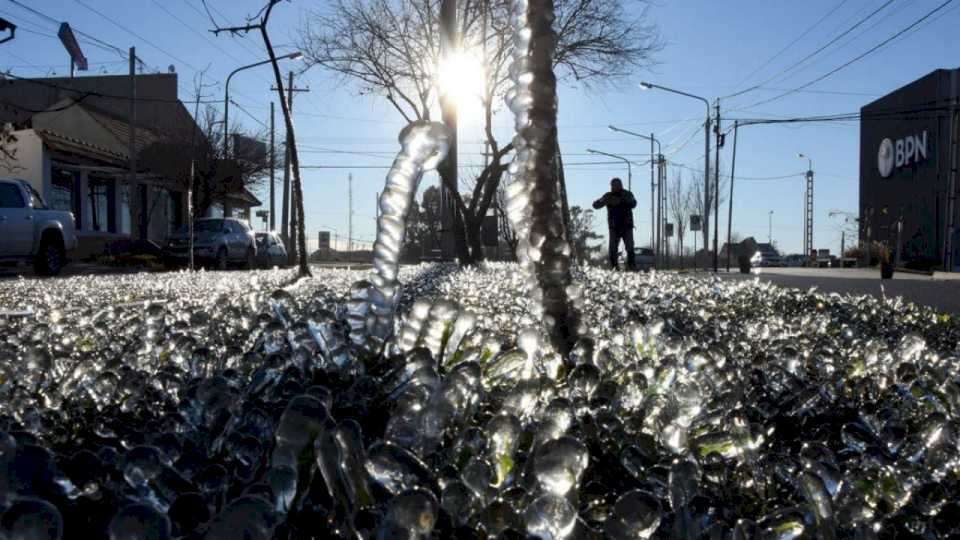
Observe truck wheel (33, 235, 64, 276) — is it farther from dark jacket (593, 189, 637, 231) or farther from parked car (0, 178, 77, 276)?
dark jacket (593, 189, 637, 231)

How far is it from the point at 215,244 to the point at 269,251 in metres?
6.91

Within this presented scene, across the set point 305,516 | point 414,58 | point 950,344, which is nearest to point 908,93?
point 414,58

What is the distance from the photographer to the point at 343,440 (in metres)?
0.77

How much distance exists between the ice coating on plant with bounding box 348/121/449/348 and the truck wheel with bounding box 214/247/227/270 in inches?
1168

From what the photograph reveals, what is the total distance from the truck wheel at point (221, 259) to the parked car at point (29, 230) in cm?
922

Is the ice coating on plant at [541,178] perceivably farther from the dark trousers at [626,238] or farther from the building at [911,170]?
the building at [911,170]

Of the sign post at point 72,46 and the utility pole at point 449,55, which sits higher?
the sign post at point 72,46

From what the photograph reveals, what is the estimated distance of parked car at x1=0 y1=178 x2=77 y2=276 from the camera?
19328mm

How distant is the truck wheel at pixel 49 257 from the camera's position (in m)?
20.3

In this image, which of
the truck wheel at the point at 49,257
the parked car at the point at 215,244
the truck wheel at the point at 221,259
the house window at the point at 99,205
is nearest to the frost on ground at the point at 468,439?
the truck wheel at the point at 49,257

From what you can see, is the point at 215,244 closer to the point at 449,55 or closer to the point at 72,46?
the point at 72,46

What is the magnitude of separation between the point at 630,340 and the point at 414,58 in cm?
2253

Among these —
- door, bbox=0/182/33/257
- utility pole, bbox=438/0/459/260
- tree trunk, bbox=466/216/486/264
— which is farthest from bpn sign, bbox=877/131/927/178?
door, bbox=0/182/33/257

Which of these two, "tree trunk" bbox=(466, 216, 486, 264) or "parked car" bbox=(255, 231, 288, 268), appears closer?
"tree trunk" bbox=(466, 216, 486, 264)
